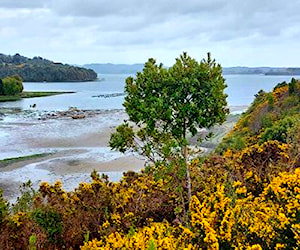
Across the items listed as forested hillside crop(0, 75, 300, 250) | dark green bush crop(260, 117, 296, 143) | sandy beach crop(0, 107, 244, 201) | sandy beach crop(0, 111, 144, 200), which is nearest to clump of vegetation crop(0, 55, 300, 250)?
forested hillside crop(0, 75, 300, 250)

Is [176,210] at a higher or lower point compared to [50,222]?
higher

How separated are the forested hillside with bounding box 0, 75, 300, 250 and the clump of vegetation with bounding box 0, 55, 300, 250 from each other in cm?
1

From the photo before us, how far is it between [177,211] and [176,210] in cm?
26

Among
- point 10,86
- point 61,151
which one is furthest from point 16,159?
point 10,86

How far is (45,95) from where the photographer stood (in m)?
104

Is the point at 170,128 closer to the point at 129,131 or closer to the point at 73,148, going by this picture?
the point at 129,131

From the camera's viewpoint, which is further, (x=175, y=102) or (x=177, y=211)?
(x=175, y=102)

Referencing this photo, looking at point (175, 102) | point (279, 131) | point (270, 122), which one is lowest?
point (270, 122)

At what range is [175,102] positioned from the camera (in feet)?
31.1

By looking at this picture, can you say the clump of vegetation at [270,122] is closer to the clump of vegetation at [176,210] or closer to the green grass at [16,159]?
the clump of vegetation at [176,210]

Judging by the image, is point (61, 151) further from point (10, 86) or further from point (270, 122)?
point (10, 86)

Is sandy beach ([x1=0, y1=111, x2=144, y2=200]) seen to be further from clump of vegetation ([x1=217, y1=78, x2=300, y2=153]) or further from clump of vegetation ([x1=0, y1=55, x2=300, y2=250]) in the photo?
clump of vegetation ([x1=0, y1=55, x2=300, y2=250])

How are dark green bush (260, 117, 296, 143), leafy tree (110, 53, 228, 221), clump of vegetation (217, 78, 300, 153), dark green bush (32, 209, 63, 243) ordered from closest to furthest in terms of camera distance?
leafy tree (110, 53, 228, 221) < dark green bush (32, 209, 63, 243) < dark green bush (260, 117, 296, 143) < clump of vegetation (217, 78, 300, 153)

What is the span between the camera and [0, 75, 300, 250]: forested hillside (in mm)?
6367
